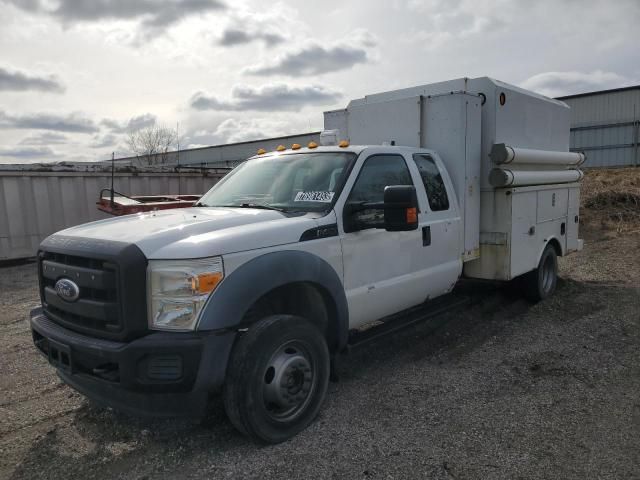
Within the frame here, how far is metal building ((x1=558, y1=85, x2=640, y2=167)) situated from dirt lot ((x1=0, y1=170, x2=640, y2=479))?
2310 centimetres

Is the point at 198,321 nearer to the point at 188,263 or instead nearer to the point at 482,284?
the point at 188,263

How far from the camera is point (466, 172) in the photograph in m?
5.21

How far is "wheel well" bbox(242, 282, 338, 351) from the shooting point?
3516mm

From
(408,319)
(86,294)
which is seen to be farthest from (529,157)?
(86,294)

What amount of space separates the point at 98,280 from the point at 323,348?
1533 millimetres

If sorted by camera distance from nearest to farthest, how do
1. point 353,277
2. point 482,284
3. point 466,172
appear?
point 353,277 < point 466,172 < point 482,284

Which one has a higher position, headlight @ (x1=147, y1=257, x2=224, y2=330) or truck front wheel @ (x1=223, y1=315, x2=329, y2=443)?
headlight @ (x1=147, y1=257, x2=224, y2=330)

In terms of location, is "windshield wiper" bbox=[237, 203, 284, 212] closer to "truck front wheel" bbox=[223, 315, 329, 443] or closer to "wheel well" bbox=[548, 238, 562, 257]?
"truck front wheel" bbox=[223, 315, 329, 443]

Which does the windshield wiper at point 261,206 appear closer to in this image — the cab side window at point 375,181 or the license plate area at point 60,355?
the cab side window at point 375,181

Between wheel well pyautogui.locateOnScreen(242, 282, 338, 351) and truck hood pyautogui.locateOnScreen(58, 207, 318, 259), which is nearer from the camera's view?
truck hood pyautogui.locateOnScreen(58, 207, 318, 259)

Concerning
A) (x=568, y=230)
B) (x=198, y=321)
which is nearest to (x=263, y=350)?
(x=198, y=321)

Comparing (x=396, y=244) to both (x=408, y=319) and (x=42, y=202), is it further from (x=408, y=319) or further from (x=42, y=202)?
(x=42, y=202)

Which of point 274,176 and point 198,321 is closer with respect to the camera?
point 198,321

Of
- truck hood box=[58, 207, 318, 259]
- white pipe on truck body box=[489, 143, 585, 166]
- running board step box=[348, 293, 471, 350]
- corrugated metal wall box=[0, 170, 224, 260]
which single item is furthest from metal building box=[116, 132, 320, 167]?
truck hood box=[58, 207, 318, 259]
